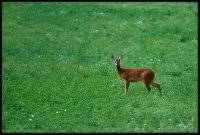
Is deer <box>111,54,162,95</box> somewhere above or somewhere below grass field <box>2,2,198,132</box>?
above

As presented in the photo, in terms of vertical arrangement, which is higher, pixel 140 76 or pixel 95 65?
pixel 140 76

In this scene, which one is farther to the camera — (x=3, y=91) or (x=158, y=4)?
(x=158, y=4)

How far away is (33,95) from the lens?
17438mm

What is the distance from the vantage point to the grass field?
1531 cm

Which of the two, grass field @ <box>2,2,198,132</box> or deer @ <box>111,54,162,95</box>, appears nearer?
grass field @ <box>2,2,198,132</box>

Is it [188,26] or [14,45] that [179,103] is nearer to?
[14,45]

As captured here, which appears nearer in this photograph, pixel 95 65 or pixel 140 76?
pixel 140 76

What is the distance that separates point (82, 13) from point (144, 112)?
50.5 feet

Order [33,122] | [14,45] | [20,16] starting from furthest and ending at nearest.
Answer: [20,16] < [14,45] < [33,122]

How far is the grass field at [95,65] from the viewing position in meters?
15.3

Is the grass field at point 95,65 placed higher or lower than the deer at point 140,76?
lower

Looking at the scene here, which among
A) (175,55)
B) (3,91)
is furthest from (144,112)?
(175,55)

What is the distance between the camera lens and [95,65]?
21.3 m

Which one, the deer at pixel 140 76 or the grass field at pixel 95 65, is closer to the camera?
the grass field at pixel 95 65
